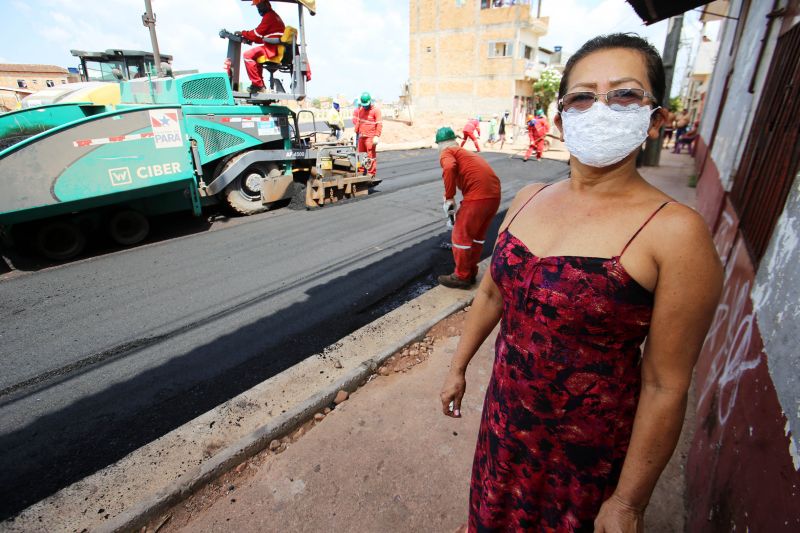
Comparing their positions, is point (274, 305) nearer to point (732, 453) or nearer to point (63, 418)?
point (63, 418)

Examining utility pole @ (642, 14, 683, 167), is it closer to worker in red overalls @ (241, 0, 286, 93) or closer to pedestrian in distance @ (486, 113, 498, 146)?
pedestrian in distance @ (486, 113, 498, 146)

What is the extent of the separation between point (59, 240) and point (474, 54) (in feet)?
121

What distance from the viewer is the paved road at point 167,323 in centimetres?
272

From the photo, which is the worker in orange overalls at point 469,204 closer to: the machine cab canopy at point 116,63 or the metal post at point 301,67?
the metal post at point 301,67

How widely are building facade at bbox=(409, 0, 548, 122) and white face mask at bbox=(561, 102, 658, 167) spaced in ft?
122

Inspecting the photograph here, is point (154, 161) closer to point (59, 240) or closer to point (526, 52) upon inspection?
point (59, 240)

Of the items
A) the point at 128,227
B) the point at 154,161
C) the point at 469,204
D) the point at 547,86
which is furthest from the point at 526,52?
the point at 128,227

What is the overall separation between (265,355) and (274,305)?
0.91 m

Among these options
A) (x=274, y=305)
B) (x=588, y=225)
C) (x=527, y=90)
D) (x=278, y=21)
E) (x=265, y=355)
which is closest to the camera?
(x=588, y=225)

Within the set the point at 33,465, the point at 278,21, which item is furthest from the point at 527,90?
the point at 33,465

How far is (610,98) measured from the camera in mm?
1118

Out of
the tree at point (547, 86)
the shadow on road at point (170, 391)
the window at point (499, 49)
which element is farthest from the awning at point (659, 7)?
the window at point (499, 49)

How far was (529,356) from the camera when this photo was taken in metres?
1.19

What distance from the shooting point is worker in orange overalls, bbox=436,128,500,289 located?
430 centimetres
